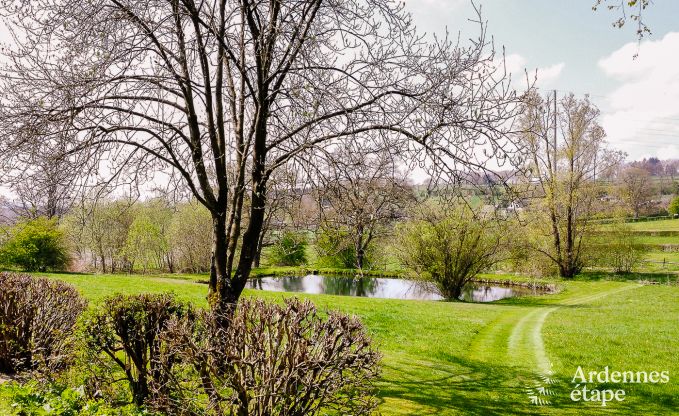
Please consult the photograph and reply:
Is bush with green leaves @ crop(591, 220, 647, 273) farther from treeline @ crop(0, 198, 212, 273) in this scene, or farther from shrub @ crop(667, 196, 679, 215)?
shrub @ crop(667, 196, 679, 215)

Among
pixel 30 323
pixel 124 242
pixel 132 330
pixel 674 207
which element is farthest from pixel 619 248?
pixel 124 242

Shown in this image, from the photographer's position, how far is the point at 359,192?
6.48 m

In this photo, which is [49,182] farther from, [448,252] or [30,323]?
[448,252]

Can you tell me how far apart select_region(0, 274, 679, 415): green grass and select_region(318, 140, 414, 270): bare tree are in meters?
1.20

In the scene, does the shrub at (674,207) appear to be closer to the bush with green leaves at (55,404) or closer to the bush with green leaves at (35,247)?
the bush with green leaves at (35,247)

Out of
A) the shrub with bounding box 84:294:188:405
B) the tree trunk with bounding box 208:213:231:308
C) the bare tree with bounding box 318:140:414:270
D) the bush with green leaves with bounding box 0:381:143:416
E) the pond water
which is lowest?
the pond water

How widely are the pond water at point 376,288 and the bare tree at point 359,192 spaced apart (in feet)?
68.7

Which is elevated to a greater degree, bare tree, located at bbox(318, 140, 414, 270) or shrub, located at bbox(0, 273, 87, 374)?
bare tree, located at bbox(318, 140, 414, 270)

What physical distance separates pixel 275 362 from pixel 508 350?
30.3ft

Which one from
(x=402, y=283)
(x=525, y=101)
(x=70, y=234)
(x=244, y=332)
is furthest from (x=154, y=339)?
(x=70, y=234)

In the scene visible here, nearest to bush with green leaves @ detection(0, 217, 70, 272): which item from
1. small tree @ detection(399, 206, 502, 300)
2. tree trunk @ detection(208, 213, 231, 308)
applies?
small tree @ detection(399, 206, 502, 300)

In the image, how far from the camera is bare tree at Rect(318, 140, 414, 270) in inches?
233

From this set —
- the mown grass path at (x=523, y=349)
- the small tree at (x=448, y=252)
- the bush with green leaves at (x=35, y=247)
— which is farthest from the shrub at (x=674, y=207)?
the bush with green leaves at (x=35, y=247)

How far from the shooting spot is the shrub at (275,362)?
12.2ft
